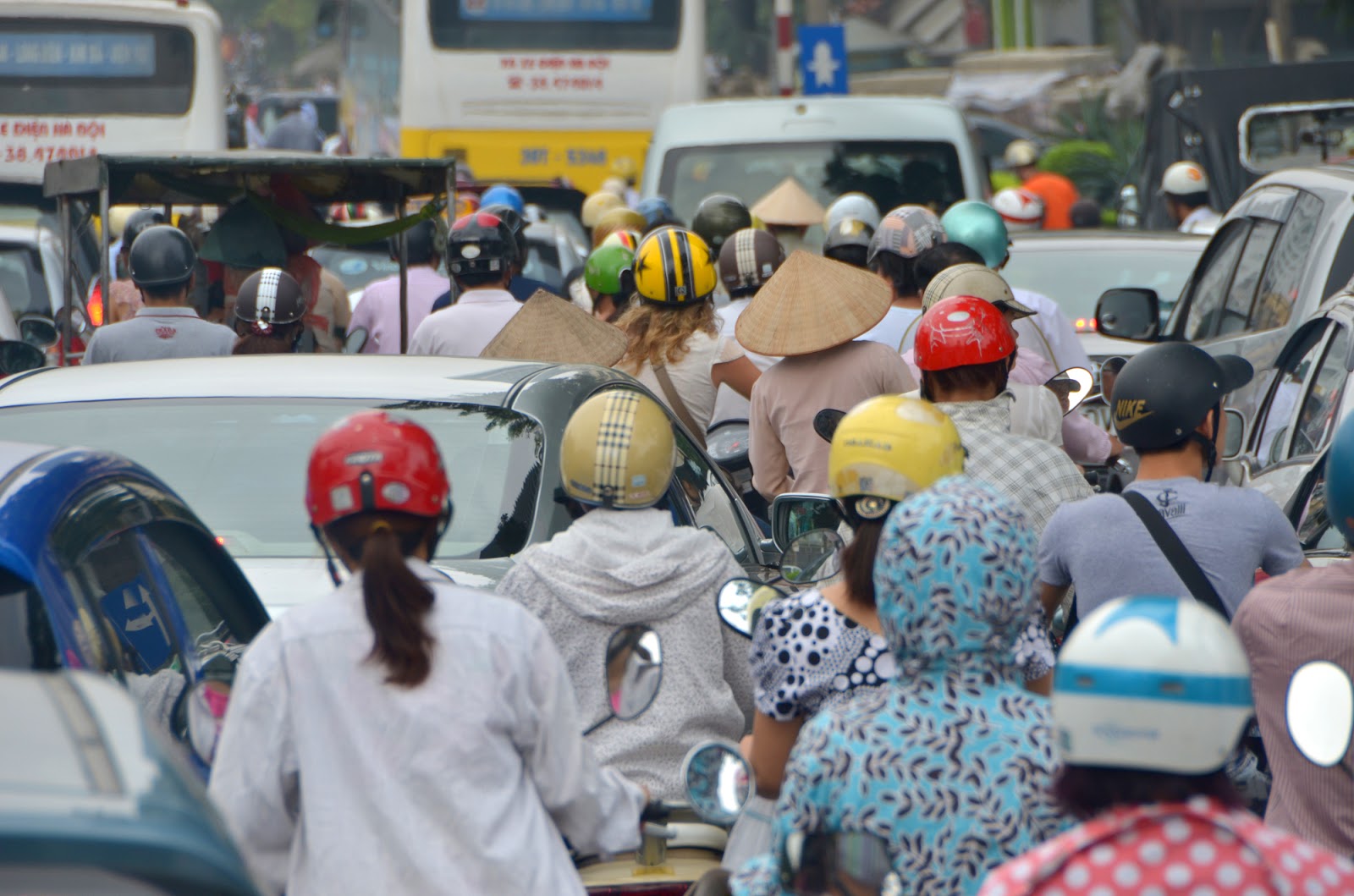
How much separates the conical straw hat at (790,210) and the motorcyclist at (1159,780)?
8480 millimetres

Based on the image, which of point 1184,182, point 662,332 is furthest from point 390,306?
point 1184,182

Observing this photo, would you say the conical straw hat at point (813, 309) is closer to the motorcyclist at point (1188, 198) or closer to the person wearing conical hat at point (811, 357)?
the person wearing conical hat at point (811, 357)

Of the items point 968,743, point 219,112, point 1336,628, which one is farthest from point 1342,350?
point 219,112

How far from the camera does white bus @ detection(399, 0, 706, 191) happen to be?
19406mm

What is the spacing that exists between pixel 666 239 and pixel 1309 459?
7.87 ft

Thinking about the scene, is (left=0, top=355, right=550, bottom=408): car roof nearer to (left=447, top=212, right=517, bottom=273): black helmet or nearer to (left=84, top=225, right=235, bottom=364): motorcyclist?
(left=84, top=225, right=235, bottom=364): motorcyclist

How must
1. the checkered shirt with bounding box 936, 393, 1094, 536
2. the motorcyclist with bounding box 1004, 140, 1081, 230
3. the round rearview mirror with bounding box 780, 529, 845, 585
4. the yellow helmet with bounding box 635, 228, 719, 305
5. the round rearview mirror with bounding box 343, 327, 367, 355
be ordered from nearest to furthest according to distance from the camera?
the round rearview mirror with bounding box 780, 529, 845, 585, the checkered shirt with bounding box 936, 393, 1094, 536, the yellow helmet with bounding box 635, 228, 719, 305, the round rearview mirror with bounding box 343, 327, 367, 355, the motorcyclist with bounding box 1004, 140, 1081, 230

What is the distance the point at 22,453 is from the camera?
3.56 metres

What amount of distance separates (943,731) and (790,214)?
319 inches

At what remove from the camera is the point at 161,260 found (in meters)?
8.17

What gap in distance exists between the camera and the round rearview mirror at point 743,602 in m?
3.63

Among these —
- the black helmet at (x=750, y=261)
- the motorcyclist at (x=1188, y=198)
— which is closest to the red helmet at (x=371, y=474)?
the black helmet at (x=750, y=261)

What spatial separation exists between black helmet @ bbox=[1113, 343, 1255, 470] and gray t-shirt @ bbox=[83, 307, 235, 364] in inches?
176

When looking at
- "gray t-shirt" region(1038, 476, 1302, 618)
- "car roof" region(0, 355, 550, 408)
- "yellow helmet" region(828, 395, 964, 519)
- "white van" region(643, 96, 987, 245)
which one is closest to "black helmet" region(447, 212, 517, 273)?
"car roof" region(0, 355, 550, 408)
